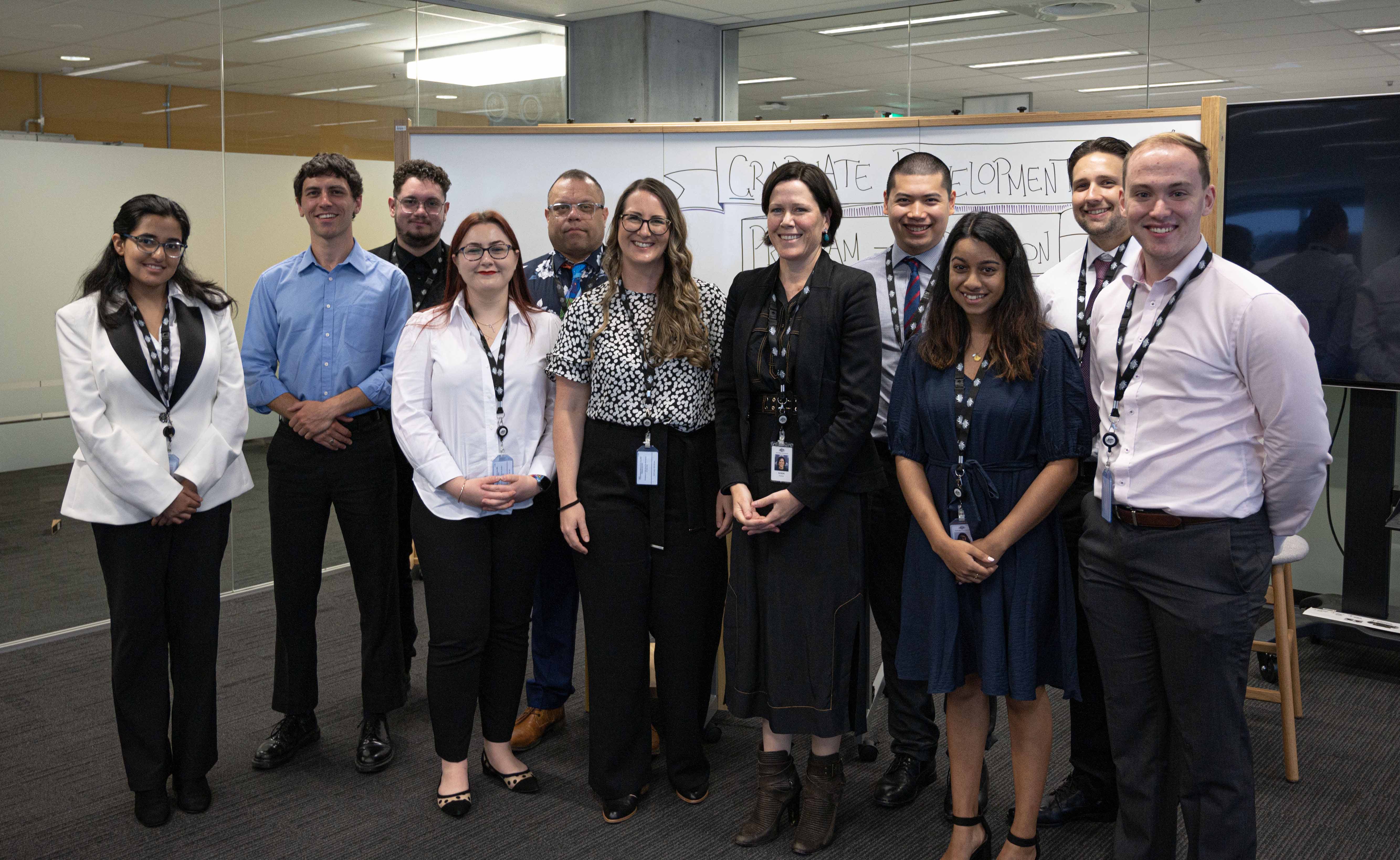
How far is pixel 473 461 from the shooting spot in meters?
2.69

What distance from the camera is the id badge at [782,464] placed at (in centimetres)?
247

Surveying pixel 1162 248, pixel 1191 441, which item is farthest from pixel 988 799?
pixel 1162 248

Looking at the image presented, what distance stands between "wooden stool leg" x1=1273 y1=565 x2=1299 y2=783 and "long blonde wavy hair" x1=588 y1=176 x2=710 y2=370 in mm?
1942

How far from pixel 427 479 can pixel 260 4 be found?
341 cm

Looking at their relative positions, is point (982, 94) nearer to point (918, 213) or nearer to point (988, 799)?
point (918, 213)

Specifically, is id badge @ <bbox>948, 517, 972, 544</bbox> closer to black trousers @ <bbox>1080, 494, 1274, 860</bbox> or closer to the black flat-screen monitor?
black trousers @ <bbox>1080, 494, 1274, 860</bbox>

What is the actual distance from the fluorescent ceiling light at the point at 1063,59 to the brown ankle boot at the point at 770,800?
4642 mm

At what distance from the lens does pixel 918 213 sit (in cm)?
272

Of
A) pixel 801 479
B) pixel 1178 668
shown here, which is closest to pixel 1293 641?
pixel 1178 668

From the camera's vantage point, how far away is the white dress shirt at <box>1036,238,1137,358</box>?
2512mm

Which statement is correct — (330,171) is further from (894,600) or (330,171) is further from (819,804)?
(819,804)

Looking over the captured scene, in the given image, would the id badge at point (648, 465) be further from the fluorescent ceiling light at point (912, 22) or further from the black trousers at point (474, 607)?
the fluorescent ceiling light at point (912, 22)

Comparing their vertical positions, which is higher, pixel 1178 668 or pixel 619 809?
pixel 1178 668

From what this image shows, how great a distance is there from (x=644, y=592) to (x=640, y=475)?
0.33 metres
